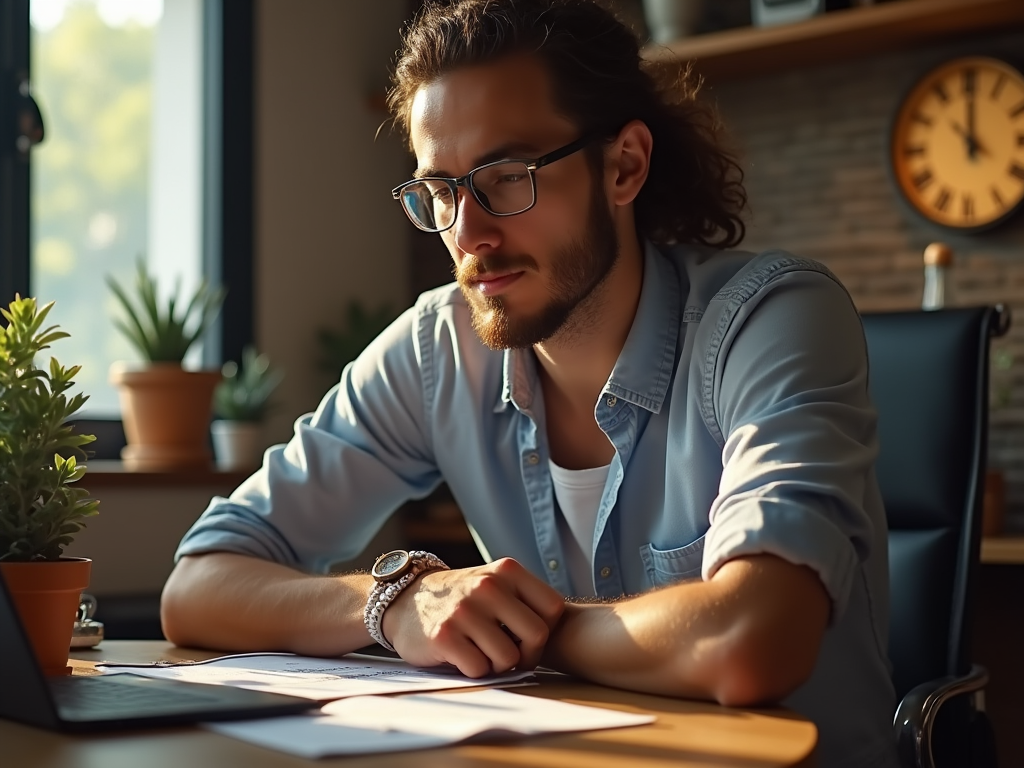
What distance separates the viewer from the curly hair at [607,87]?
1664 millimetres

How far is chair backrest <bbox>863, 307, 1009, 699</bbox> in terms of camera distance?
63.2 inches

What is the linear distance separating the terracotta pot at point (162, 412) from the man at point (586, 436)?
1.21 m

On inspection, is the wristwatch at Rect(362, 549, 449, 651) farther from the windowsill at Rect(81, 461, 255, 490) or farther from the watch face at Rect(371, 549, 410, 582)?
the windowsill at Rect(81, 461, 255, 490)

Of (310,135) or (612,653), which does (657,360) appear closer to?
(612,653)

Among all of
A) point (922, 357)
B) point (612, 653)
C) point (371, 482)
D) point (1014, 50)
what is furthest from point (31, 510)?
point (1014, 50)

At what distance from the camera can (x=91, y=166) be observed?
323 centimetres

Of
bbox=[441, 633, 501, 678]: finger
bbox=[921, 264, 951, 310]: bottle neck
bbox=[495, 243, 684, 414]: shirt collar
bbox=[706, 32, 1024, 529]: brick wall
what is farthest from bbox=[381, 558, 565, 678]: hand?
bbox=[706, 32, 1024, 529]: brick wall

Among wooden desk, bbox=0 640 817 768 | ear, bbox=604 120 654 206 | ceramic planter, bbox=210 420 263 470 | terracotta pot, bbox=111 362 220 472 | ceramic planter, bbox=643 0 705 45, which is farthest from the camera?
ceramic planter, bbox=643 0 705 45

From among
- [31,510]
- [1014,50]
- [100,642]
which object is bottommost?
[100,642]

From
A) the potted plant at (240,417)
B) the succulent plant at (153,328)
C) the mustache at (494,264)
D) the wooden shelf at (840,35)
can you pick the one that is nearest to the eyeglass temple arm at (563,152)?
the mustache at (494,264)

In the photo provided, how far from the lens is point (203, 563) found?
156cm

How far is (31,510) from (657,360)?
809mm

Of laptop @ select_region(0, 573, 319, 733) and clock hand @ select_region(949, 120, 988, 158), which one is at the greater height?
clock hand @ select_region(949, 120, 988, 158)

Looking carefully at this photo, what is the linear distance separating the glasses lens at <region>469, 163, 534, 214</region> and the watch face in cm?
46
